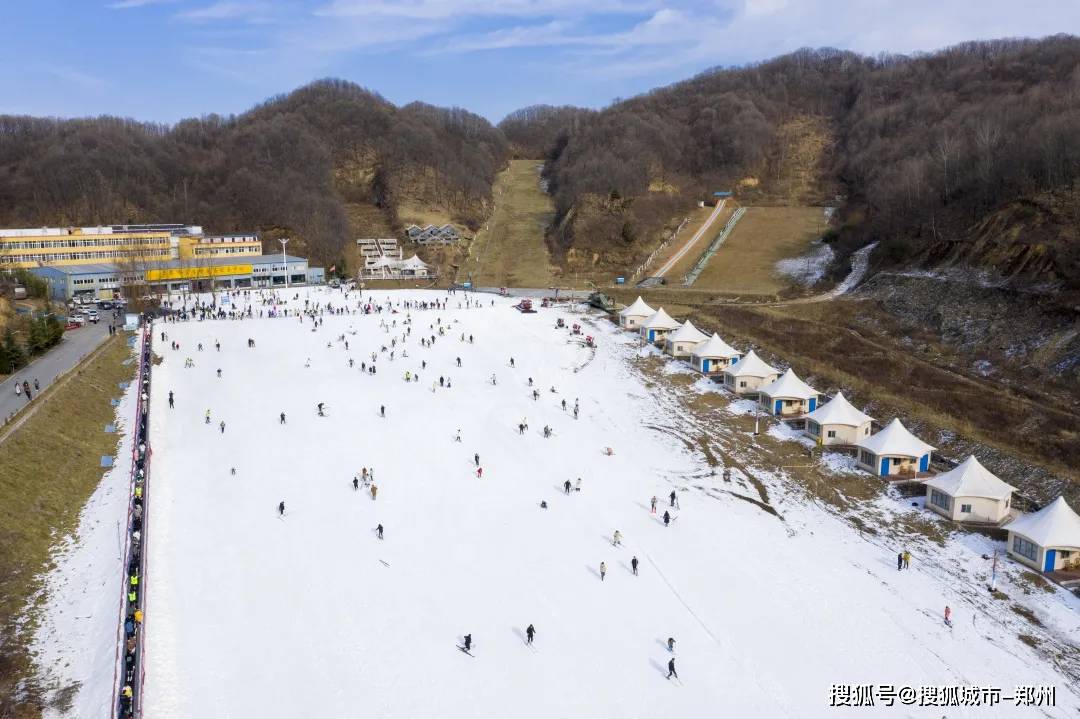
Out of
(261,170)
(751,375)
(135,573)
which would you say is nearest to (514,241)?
(261,170)

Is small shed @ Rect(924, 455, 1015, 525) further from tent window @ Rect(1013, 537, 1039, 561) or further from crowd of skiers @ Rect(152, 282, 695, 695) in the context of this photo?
crowd of skiers @ Rect(152, 282, 695, 695)

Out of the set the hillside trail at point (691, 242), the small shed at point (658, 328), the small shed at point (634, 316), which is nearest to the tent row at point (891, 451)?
the small shed at point (658, 328)

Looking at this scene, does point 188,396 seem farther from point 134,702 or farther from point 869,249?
point 869,249

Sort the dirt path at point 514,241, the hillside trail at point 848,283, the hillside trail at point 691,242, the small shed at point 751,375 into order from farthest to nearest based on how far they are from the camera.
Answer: the dirt path at point 514,241, the hillside trail at point 691,242, the hillside trail at point 848,283, the small shed at point 751,375

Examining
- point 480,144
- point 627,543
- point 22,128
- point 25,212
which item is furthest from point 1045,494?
point 22,128

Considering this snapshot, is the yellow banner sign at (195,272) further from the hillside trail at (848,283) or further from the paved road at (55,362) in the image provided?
→ the hillside trail at (848,283)

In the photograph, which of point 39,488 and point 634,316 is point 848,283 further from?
point 39,488
